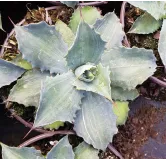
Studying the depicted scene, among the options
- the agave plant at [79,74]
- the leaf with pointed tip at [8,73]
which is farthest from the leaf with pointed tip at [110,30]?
the leaf with pointed tip at [8,73]

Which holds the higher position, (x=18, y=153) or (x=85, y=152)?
(x=18, y=153)

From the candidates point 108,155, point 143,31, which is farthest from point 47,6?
point 108,155

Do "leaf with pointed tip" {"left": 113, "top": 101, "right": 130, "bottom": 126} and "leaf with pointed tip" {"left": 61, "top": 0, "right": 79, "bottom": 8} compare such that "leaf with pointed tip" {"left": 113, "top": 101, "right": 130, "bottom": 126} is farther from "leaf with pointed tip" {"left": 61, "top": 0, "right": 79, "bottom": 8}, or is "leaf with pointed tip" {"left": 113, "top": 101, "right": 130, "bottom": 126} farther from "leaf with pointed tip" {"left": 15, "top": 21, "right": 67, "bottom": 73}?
"leaf with pointed tip" {"left": 61, "top": 0, "right": 79, "bottom": 8}

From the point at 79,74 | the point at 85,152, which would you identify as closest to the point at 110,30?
the point at 79,74

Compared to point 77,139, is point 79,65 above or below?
above

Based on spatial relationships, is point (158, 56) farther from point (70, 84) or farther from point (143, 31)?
point (70, 84)

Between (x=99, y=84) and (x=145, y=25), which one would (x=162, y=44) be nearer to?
(x=145, y=25)
